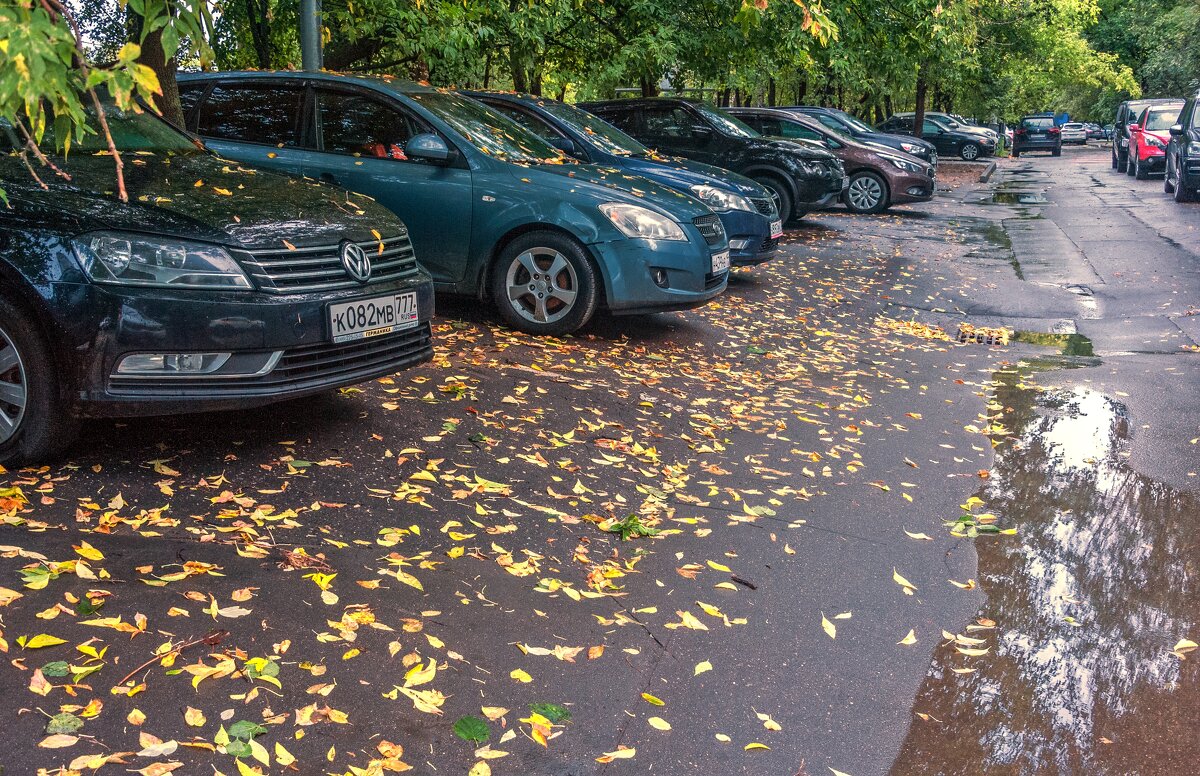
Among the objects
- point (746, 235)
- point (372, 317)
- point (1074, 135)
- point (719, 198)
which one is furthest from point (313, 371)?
point (1074, 135)

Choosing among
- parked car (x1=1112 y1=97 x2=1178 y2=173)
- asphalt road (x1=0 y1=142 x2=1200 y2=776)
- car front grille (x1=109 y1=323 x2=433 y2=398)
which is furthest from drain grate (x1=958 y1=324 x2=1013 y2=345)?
parked car (x1=1112 y1=97 x2=1178 y2=173)

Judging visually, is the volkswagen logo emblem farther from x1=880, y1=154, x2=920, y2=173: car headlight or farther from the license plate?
x1=880, y1=154, x2=920, y2=173: car headlight

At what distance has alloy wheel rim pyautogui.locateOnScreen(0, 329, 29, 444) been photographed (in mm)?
4684

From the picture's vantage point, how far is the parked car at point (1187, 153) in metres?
21.0

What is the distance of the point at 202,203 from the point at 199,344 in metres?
0.73

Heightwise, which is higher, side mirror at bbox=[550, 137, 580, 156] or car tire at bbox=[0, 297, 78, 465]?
side mirror at bbox=[550, 137, 580, 156]

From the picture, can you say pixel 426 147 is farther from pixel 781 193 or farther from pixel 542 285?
pixel 781 193

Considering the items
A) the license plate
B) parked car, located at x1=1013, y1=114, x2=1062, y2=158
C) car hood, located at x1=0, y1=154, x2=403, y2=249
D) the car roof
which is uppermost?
parked car, located at x1=1013, y1=114, x2=1062, y2=158

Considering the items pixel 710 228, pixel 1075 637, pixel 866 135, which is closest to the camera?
pixel 1075 637

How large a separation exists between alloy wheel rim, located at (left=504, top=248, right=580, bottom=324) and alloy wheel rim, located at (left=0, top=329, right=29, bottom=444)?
4.04 m

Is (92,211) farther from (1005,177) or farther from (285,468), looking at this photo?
(1005,177)

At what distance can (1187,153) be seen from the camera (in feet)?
69.3

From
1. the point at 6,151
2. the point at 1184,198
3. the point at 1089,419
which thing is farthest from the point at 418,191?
the point at 1184,198

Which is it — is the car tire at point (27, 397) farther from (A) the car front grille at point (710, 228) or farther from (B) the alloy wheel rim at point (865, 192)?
(B) the alloy wheel rim at point (865, 192)
